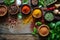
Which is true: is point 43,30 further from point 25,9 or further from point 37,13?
point 25,9

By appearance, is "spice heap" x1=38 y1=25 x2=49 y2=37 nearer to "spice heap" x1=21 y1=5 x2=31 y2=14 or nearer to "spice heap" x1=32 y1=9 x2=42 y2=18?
"spice heap" x1=32 y1=9 x2=42 y2=18

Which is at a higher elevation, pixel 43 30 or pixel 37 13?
pixel 37 13

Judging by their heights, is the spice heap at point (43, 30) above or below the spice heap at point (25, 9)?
below

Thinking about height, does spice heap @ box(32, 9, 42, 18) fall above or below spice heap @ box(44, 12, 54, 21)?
above

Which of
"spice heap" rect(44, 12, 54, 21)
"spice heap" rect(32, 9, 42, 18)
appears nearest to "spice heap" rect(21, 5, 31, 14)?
"spice heap" rect(32, 9, 42, 18)

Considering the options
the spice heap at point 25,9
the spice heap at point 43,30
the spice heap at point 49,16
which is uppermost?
the spice heap at point 25,9

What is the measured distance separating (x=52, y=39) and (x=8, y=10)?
0.61 metres

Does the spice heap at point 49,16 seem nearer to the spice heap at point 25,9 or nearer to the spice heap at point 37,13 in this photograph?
the spice heap at point 37,13

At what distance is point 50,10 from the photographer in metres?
2.57

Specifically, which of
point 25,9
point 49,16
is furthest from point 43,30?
point 25,9

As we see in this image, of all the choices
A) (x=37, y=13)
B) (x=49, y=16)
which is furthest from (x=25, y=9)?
(x=49, y=16)

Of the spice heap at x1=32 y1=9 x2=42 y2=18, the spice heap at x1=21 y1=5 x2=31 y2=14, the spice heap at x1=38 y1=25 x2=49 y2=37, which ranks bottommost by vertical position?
the spice heap at x1=38 y1=25 x2=49 y2=37

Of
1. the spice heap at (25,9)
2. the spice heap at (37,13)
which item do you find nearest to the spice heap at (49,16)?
the spice heap at (37,13)

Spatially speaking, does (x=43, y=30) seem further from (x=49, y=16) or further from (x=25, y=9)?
(x=25, y=9)
